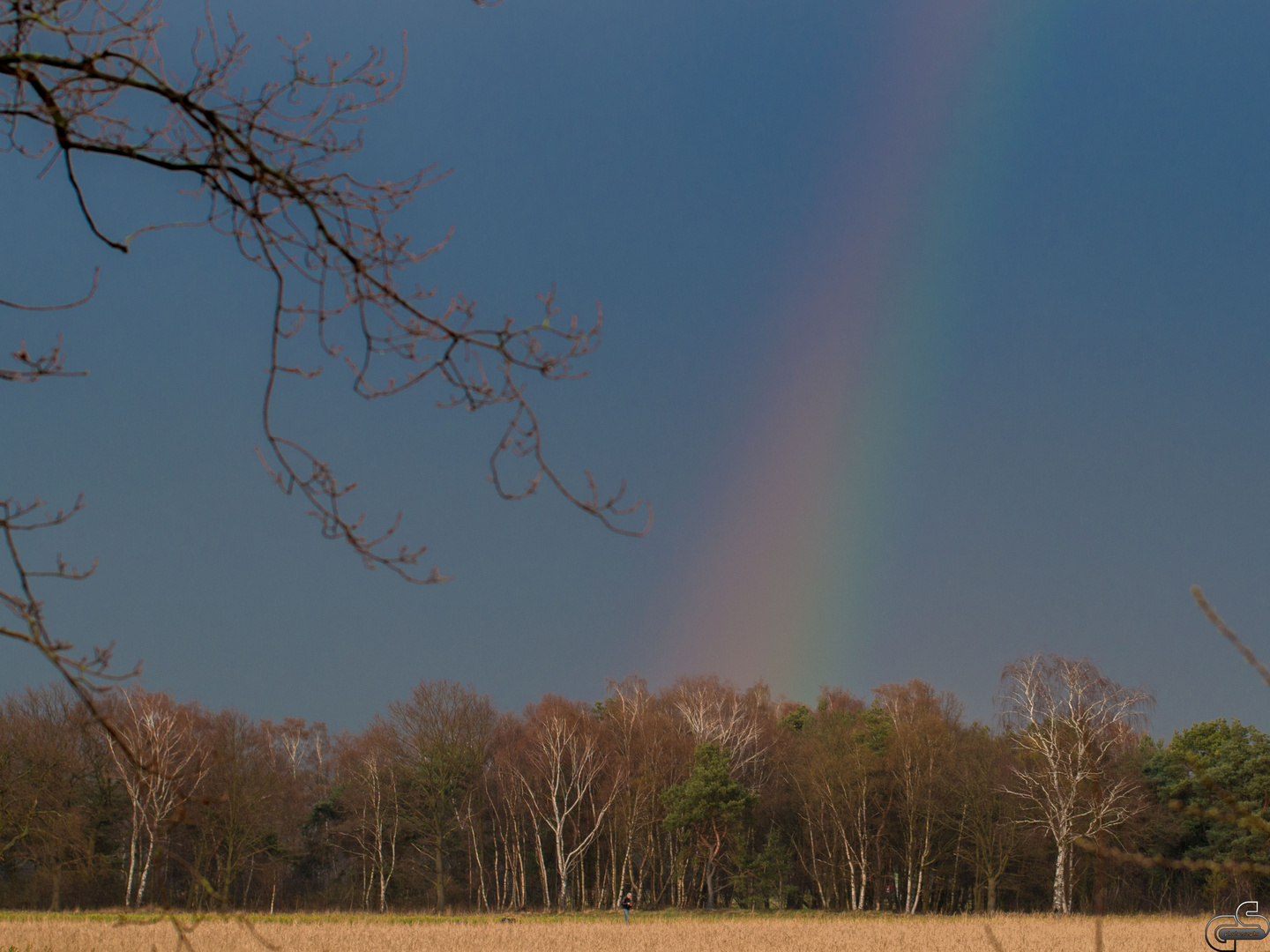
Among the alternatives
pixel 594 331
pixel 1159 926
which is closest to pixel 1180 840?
pixel 1159 926

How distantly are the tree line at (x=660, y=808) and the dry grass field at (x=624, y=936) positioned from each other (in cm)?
662

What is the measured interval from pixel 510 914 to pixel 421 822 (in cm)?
685

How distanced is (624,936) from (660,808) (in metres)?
20.5

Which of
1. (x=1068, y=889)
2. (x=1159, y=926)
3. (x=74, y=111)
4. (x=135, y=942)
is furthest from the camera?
(x=1068, y=889)

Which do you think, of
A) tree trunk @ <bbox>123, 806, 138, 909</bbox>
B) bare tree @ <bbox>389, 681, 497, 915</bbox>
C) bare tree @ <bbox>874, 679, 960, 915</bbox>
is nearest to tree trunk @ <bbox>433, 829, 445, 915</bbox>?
bare tree @ <bbox>389, 681, 497, 915</bbox>

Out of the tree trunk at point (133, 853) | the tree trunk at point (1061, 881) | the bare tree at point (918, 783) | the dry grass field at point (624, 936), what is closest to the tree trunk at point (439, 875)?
the dry grass field at point (624, 936)

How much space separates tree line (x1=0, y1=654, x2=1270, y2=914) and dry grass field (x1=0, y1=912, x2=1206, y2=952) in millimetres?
6621

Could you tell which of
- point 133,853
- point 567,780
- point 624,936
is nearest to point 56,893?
point 133,853

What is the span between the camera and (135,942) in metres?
20.9

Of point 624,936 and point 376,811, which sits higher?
point 376,811

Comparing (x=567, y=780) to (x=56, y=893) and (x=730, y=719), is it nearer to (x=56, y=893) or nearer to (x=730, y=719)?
(x=730, y=719)

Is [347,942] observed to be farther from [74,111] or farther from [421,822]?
[74,111]

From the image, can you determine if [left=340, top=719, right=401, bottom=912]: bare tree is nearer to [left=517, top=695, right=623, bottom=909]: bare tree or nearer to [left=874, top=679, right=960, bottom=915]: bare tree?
[left=517, top=695, right=623, bottom=909]: bare tree

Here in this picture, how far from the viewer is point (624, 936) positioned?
84.7 ft
